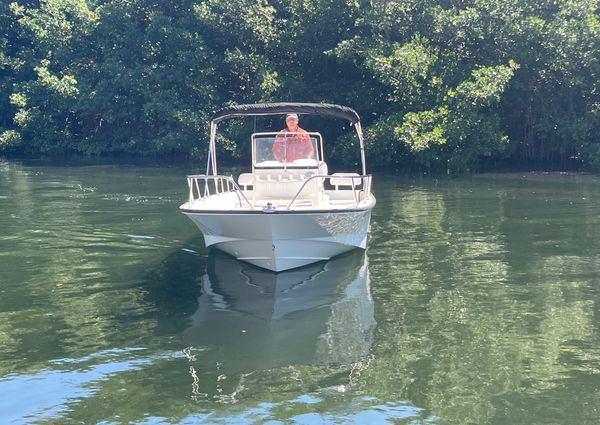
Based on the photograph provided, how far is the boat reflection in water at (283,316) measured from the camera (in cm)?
692

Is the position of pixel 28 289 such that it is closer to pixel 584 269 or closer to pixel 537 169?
pixel 584 269

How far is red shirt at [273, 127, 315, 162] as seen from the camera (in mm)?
11781

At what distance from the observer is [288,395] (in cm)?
596

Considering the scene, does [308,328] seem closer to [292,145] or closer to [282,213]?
[282,213]

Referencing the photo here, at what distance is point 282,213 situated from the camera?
9680 mm

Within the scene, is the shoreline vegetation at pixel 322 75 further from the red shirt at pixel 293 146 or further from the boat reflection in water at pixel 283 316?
the boat reflection in water at pixel 283 316

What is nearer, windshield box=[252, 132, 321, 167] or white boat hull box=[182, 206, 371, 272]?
white boat hull box=[182, 206, 371, 272]

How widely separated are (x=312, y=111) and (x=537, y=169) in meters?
16.0

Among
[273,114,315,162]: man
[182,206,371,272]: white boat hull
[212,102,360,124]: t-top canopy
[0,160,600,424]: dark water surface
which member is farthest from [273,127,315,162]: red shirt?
[0,160,600,424]: dark water surface

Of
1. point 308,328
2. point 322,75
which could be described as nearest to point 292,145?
point 308,328

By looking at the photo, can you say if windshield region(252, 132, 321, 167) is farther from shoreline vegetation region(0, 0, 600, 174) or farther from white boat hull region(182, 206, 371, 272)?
shoreline vegetation region(0, 0, 600, 174)

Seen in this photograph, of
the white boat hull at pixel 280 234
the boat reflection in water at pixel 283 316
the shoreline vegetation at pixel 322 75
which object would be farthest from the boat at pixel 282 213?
A: the shoreline vegetation at pixel 322 75

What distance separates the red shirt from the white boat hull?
1571mm

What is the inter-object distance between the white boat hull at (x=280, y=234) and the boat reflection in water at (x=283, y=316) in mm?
211
